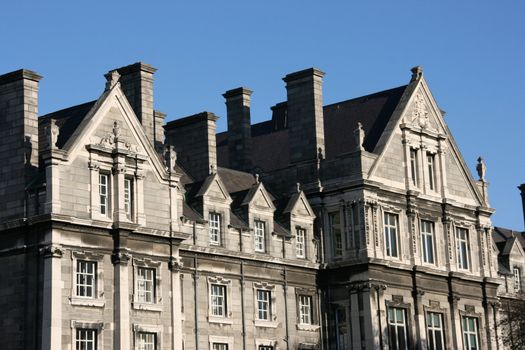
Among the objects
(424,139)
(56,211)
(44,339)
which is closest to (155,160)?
(56,211)

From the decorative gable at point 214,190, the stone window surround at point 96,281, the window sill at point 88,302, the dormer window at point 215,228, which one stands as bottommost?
the window sill at point 88,302

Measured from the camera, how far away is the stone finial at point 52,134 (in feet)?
162

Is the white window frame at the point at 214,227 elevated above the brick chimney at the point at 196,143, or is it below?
below

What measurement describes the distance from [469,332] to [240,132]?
15634 mm

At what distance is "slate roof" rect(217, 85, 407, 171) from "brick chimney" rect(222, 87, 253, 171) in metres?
1.44

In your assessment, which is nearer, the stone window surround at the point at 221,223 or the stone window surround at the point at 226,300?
the stone window surround at the point at 226,300

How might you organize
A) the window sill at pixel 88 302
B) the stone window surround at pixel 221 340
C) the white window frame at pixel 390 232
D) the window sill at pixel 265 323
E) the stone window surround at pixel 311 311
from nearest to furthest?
the window sill at pixel 88 302 → the stone window surround at pixel 221 340 → the window sill at pixel 265 323 → the stone window surround at pixel 311 311 → the white window frame at pixel 390 232

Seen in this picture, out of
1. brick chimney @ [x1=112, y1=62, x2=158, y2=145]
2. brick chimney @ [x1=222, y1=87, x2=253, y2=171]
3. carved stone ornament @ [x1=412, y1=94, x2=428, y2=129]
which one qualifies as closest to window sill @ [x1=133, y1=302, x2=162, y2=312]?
brick chimney @ [x1=112, y1=62, x2=158, y2=145]

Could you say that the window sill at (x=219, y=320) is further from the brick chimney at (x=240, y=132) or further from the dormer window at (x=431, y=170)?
the dormer window at (x=431, y=170)

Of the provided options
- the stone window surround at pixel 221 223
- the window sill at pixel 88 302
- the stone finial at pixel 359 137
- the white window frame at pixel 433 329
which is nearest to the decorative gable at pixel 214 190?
the stone window surround at pixel 221 223

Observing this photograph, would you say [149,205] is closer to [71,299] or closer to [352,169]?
[71,299]

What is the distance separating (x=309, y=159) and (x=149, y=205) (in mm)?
13322

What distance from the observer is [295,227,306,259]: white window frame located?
6091cm

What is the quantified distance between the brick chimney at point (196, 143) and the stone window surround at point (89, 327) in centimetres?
1298
